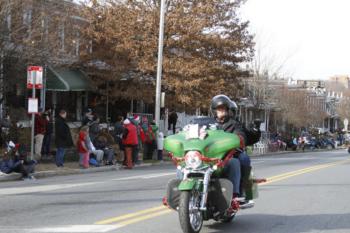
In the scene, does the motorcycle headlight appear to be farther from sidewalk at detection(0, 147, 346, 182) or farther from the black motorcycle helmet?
sidewalk at detection(0, 147, 346, 182)

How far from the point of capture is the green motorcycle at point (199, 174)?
24.2 feet

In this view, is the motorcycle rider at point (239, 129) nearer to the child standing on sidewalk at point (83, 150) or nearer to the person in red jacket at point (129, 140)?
the child standing on sidewalk at point (83, 150)

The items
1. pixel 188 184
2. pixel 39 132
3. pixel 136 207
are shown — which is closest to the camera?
pixel 188 184

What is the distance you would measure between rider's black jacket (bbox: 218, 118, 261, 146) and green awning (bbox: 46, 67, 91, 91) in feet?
62.4

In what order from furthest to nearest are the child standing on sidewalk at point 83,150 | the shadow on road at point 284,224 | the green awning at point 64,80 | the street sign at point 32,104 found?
the green awning at point 64,80 < the child standing on sidewalk at point 83,150 < the street sign at point 32,104 < the shadow on road at point 284,224

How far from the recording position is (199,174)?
7484 millimetres

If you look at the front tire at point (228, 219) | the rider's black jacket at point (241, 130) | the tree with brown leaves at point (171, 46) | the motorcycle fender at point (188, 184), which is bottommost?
the front tire at point (228, 219)

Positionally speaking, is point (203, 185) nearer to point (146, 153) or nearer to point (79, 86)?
point (146, 153)

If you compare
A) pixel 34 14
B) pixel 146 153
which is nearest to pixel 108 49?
pixel 146 153

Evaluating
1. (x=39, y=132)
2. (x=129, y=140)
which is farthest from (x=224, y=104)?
(x=39, y=132)

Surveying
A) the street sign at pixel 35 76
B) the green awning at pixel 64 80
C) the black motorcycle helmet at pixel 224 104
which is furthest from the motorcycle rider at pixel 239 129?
the green awning at pixel 64 80

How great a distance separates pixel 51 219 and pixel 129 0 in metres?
22.4

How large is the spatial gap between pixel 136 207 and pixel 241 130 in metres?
3.04

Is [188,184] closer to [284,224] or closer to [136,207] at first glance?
[284,224]
